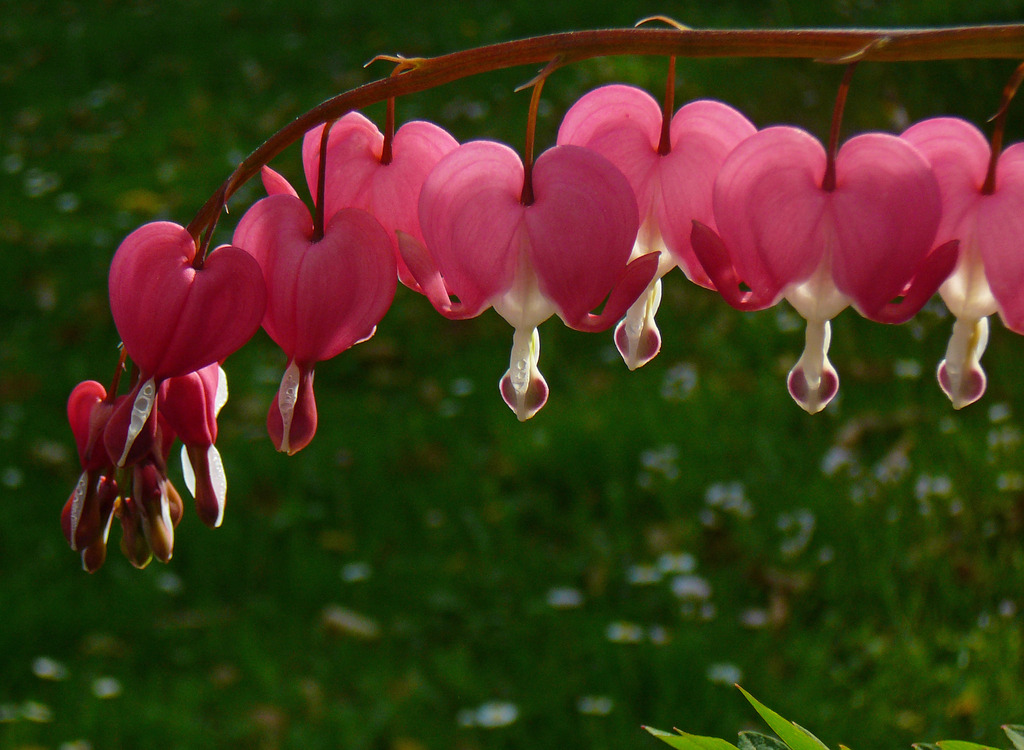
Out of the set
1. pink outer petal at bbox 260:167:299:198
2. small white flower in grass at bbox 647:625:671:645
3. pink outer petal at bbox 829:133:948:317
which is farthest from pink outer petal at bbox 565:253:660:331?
small white flower in grass at bbox 647:625:671:645

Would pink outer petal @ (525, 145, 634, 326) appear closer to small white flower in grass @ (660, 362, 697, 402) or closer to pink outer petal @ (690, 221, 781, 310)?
pink outer petal @ (690, 221, 781, 310)

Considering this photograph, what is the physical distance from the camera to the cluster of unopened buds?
1.92ft

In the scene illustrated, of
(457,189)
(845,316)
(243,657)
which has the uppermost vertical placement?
(457,189)

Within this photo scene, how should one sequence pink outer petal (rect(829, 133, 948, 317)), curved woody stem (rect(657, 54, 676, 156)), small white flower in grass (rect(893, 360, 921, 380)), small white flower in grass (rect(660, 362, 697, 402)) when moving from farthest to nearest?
small white flower in grass (rect(660, 362, 697, 402)), small white flower in grass (rect(893, 360, 921, 380)), curved woody stem (rect(657, 54, 676, 156)), pink outer petal (rect(829, 133, 948, 317))

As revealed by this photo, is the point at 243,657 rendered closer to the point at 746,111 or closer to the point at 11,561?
the point at 11,561

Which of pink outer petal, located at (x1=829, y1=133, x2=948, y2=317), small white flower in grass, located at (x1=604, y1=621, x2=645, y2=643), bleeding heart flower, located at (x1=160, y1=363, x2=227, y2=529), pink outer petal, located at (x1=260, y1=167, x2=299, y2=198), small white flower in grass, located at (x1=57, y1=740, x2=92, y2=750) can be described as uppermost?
pink outer petal, located at (x1=260, y1=167, x2=299, y2=198)

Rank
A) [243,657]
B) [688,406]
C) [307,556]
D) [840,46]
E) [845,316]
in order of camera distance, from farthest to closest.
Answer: [845,316] < [688,406] < [307,556] < [243,657] < [840,46]

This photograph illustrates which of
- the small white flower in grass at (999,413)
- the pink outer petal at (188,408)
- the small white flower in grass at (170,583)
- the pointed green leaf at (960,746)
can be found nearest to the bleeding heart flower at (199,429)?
the pink outer petal at (188,408)

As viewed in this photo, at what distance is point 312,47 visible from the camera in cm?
536

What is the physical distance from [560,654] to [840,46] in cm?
170

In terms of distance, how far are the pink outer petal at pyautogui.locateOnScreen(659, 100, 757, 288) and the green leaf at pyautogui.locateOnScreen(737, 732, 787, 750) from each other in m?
0.30

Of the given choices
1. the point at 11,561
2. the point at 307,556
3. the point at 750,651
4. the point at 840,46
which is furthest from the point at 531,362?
the point at 11,561

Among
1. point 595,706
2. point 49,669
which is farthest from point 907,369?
point 49,669

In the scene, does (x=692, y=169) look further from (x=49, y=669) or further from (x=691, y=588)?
(x=49, y=669)
